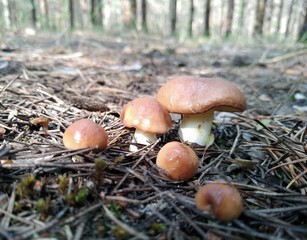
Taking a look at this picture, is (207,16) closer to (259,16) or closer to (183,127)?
(259,16)

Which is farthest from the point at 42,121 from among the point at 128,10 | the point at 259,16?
the point at 259,16

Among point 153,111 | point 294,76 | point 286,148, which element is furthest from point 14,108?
point 294,76

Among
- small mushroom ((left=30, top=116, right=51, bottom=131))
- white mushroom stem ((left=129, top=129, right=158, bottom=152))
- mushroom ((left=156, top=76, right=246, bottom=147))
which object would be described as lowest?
white mushroom stem ((left=129, top=129, right=158, bottom=152))

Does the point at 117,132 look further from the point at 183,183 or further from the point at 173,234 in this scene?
the point at 173,234

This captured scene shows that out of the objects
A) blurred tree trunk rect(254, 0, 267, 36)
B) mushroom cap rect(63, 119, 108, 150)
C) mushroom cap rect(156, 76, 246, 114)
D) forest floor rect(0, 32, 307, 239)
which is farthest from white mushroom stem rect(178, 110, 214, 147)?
blurred tree trunk rect(254, 0, 267, 36)

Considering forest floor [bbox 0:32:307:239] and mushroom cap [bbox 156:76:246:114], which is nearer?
forest floor [bbox 0:32:307:239]

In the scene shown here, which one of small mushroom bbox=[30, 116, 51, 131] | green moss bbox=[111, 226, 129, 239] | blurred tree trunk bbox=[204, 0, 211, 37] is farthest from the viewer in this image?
blurred tree trunk bbox=[204, 0, 211, 37]

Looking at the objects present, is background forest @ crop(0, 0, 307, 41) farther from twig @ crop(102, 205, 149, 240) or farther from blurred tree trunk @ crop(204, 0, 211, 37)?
twig @ crop(102, 205, 149, 240)

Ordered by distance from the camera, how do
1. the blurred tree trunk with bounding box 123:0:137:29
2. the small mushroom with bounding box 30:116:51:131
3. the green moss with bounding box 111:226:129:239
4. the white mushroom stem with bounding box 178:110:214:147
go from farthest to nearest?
the blurred tree trunk with bounding box 123:0:137:29
the white mushroom stem with bounding box 178:110:214:147
the small mushroom with bounding box 30:116:51:131
the green moss with bounding box 111:226:129:239
